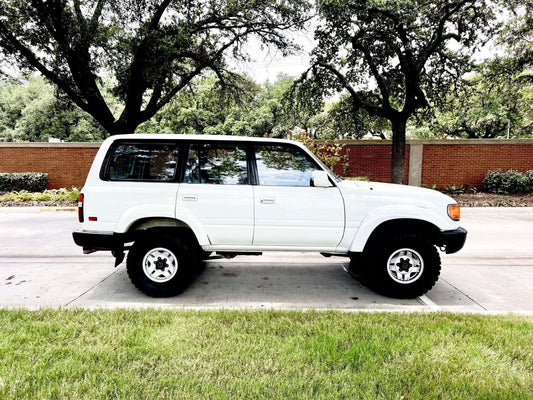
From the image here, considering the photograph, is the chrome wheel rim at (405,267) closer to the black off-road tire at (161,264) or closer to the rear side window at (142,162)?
the black off-road tire at (161,264)

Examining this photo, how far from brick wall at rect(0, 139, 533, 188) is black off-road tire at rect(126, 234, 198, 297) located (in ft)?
41.4

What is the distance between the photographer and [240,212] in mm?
4449

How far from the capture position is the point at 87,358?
2961 mm

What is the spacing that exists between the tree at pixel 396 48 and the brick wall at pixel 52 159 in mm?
11404

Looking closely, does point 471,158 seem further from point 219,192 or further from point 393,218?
point 219,192

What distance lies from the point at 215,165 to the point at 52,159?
50.3 feet

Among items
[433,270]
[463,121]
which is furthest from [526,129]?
[433,270]

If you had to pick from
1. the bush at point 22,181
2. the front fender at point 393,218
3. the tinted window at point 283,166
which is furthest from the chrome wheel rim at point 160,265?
the bush at point 22,181

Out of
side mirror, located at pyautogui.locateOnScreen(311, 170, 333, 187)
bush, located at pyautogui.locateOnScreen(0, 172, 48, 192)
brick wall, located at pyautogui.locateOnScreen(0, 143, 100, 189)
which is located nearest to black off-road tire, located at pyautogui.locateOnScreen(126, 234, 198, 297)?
side mirror, located at pyautogui.locateOnScreen(311, 170, 333, 187)

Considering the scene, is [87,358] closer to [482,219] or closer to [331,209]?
[331,209]

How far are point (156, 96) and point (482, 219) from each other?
41.2ft

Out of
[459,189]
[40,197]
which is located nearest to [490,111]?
[459,189]

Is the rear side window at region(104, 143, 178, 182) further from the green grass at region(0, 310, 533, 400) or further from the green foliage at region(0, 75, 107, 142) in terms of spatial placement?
the green foliage at region(0, 75, 107, 142)

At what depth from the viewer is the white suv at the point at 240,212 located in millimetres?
4418
